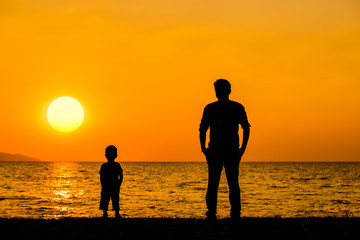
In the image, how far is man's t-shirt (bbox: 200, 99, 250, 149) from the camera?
987 cm

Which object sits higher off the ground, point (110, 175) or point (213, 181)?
point (213, 181)

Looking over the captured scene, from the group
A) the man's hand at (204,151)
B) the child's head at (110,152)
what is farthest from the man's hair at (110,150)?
the man's hand at (204,151)

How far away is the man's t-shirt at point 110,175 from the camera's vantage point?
1374 cm

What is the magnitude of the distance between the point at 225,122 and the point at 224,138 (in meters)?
0.32

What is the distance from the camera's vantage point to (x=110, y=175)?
45.2 feet

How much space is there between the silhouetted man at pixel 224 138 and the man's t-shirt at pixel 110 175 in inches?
171

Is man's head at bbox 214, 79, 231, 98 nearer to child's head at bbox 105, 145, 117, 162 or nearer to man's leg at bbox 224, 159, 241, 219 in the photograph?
man's leg at bbox 224, 159, 241, 219

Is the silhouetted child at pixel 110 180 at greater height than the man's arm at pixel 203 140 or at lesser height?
lesser

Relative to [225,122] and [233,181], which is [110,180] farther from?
[225,122]
